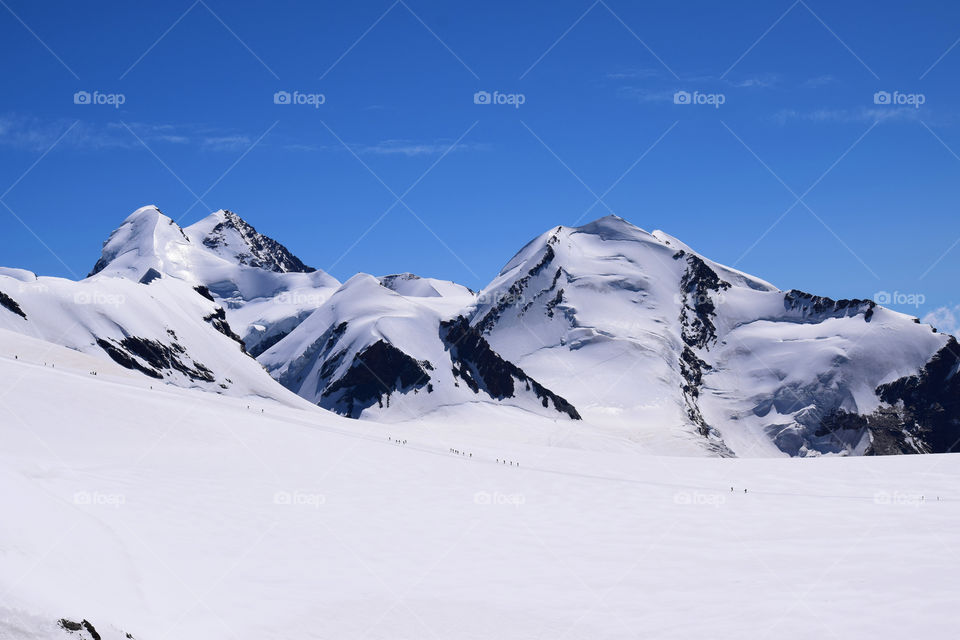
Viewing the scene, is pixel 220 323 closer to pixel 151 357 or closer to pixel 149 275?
pixel 151 357

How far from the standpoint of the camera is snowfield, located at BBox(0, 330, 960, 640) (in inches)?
746

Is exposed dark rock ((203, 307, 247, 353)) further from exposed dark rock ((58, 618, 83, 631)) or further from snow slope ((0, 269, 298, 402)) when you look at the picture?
exposed dark rock ((58, 618, 83, 631))

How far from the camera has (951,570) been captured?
22.9 meters

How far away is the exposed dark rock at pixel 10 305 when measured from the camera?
9396cm

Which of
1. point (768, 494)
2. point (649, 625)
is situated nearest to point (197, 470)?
point (649, 625)

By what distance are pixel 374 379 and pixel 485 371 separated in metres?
23.4

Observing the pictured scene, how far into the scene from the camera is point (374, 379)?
158m

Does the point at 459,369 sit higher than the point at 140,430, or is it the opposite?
the point at 459,369

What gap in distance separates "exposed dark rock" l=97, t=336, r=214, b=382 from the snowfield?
171 feet

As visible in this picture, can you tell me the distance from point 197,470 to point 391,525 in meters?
9.07

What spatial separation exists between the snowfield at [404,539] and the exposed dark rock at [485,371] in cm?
11678

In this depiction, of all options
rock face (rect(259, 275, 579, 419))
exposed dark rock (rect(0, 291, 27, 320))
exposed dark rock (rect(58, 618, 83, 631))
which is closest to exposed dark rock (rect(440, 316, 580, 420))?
rock face (rect(259, 275, 579, 419))

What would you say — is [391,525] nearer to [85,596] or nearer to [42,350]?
[85,596]

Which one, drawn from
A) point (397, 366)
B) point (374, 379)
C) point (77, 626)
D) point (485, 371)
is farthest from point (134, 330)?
point (77, 626)
